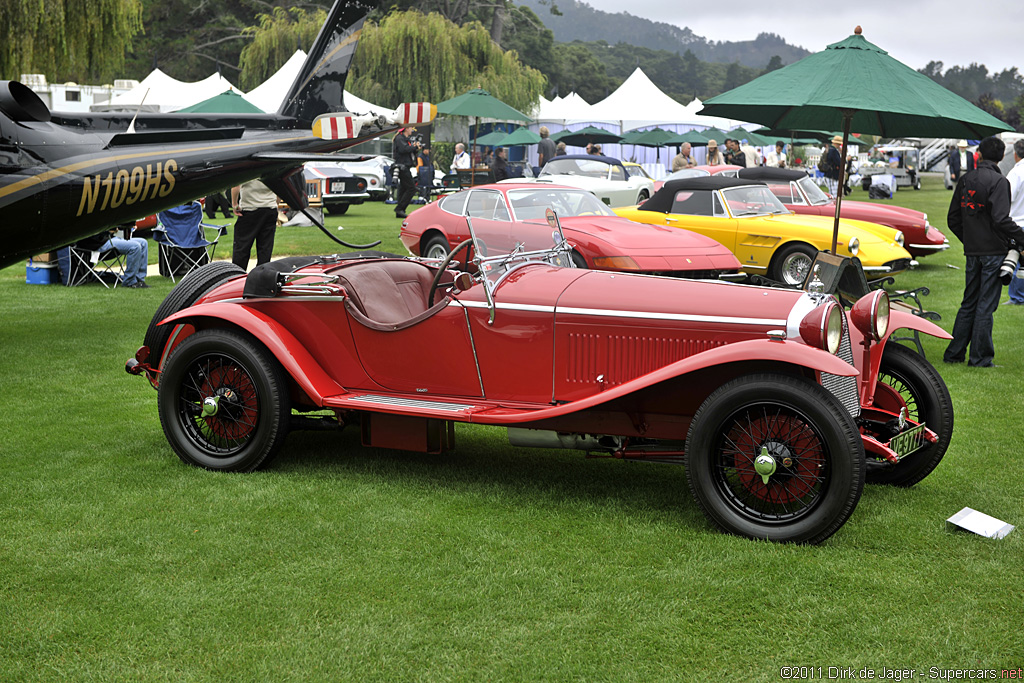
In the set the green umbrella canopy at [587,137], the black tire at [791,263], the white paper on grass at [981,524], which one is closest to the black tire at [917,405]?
the white paper on grass at [981,524]

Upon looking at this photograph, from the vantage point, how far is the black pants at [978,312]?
847 centimetres

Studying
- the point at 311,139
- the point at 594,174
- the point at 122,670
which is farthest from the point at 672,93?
the point at 122,670

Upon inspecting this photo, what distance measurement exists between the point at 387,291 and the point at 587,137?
33672 mm

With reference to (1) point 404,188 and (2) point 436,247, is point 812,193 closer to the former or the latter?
(2) point 436,247

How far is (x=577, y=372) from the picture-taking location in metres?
4.88

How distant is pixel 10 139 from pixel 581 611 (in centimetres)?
679

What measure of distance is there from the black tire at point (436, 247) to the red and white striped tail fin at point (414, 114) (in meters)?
2.82

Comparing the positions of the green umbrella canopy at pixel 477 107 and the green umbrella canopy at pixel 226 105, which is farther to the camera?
the green umbrella canopy at pixel 477 107

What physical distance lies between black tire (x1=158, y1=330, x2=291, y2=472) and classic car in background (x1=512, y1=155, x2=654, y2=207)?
14.6 metres

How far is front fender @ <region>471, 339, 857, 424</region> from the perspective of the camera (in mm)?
4164

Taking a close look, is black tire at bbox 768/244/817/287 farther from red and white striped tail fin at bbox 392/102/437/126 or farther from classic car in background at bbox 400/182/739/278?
red and white striped tail fin at bbox 392/102/437/126

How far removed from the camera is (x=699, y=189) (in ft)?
45.1

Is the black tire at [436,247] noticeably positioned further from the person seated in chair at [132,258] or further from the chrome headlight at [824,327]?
the chrome headlight at [824,327]

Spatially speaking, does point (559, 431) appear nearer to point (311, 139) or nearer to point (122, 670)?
point (122, 670)
